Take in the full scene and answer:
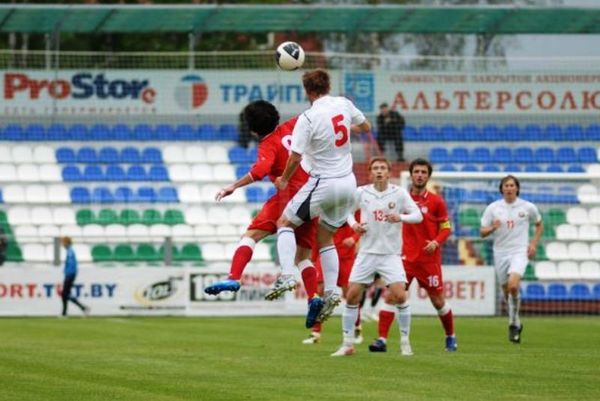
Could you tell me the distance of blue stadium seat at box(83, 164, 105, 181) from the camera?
3447 centimetres

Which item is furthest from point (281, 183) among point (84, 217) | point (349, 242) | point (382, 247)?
point (84, 217)

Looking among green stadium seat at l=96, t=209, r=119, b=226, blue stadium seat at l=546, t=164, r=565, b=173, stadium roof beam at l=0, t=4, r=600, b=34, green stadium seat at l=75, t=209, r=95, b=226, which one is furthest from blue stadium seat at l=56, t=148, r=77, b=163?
blue stadium seat at l=546, t=164, r=565, b=173

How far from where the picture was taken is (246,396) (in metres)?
11.5

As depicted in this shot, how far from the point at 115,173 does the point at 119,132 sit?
1.57 metres

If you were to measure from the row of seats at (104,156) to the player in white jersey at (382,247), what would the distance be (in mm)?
19154

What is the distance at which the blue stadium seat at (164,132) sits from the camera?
35.9m

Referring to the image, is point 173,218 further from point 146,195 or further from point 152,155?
point 152,155

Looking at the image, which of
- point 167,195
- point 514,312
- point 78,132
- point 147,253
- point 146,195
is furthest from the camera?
point 78,132

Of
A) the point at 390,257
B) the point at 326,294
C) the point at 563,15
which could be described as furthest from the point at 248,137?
the point at 326,294

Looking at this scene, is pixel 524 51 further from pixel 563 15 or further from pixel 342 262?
pixel 342 262

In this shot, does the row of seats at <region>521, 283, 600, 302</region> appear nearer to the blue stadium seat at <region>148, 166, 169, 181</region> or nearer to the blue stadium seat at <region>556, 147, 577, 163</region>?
the blue stadium seat at <region>556, 147, 577, 163</region>

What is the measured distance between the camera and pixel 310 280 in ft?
46.0

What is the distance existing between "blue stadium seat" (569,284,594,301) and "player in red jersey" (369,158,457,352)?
12.2 metres

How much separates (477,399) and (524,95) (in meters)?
25.5
